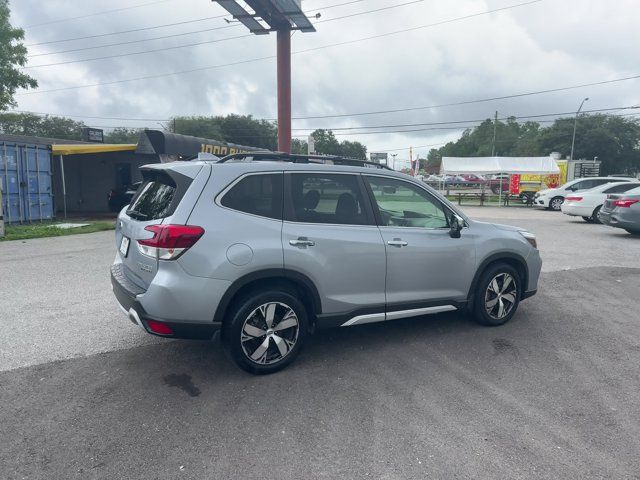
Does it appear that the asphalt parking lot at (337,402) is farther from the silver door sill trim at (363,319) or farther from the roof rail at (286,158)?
the roof rail at (286,158)

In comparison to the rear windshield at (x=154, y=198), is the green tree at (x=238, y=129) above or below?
above

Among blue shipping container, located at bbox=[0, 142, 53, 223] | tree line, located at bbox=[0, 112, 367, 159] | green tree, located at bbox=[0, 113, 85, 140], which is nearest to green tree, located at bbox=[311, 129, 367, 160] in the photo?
tree line, located at bbox=[0, 112, 367, 159]

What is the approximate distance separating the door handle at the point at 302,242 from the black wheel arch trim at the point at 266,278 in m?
0.22

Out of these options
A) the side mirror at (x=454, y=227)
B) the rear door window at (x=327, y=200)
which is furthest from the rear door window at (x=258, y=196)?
the side mirror at (x=454, y=227)

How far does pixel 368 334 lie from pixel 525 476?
238 centimetres

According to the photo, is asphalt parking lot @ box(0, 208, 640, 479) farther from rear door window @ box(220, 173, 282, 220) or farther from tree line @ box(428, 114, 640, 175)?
tree line @ box(428, 114, 640, 175)

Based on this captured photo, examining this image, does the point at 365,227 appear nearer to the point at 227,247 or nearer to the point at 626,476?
the point at 227,247

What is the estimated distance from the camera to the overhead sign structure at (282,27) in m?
26.9


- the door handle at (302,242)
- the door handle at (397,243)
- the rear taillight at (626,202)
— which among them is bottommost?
the door handle at (397,243)

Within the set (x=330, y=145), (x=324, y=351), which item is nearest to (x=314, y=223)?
(x=324, y=351)

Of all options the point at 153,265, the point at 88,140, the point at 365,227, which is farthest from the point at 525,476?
the point at 88,140

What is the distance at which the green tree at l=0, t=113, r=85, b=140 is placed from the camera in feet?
190

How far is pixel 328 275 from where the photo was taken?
13.0ft

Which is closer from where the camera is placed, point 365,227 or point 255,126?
point 365,227
